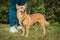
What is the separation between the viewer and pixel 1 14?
31.9ft

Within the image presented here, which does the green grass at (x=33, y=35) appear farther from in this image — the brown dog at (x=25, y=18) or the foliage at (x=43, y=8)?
the foliage at (x=43, y=8)

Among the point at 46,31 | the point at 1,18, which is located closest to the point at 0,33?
the point at 46,31

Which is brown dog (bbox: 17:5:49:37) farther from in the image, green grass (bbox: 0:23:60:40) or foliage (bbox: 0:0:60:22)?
foliage (bbox: 0:0:60:22)

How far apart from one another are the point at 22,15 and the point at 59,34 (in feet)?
3.88

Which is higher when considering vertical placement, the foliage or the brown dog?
the brown dog

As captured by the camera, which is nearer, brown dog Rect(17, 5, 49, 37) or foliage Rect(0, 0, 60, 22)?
brown dog Rect(17, 5, 49, 37)

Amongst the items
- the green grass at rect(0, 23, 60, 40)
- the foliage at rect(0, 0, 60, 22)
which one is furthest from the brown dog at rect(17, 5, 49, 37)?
the foliage at rect(0, 0, 60, 22)

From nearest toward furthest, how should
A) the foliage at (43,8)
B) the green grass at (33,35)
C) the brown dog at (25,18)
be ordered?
the green grass at (33,35)
the brown dog at (25,18)
the foliage at (43,8)

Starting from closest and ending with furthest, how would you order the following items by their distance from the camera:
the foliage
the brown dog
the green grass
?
the green grass < the brown dog < the foliage

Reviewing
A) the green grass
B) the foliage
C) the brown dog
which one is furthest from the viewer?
the foliage

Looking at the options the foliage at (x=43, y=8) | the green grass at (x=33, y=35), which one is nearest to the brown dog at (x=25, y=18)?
the green grass at (x=33, y=35)

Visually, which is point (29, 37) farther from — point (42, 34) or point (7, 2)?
point (7, 2)

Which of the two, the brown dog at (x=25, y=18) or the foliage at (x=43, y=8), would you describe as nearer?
the brown dog at (x=25, y=18)

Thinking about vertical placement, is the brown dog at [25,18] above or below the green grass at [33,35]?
above
